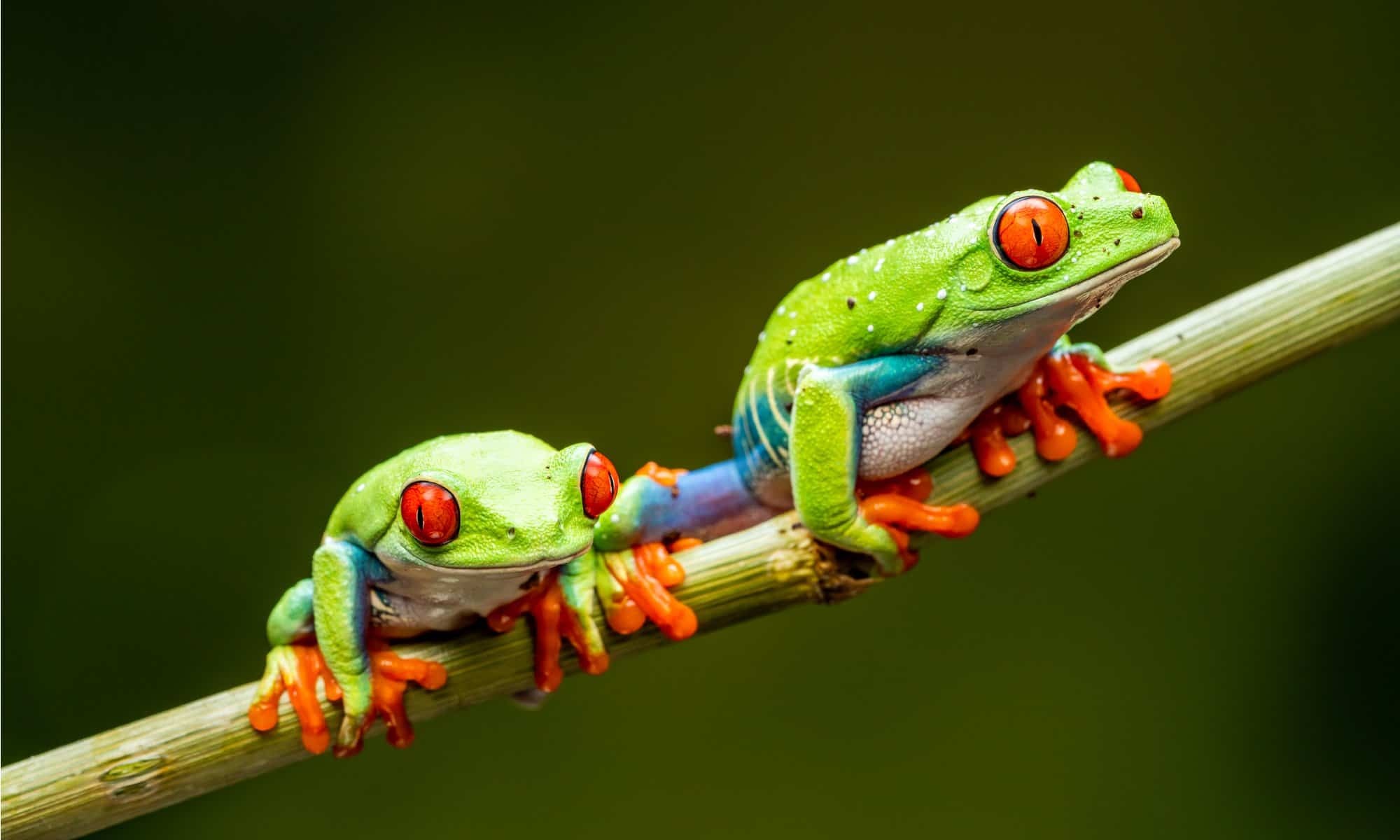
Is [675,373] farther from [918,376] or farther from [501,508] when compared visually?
[501,508]

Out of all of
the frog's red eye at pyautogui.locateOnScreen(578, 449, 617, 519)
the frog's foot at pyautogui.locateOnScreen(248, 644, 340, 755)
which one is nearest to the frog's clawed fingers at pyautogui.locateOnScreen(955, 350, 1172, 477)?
the frog's red eye at pyautogui.locateOnScreen(578, 449, 617, 519)

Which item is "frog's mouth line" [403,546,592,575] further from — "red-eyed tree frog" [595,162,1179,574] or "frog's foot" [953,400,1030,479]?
"frog's foot" [953,400,1030,479]

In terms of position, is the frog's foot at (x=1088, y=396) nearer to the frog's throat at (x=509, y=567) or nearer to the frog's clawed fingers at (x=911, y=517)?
the frog's clawed fingers at (x=911, y=517)

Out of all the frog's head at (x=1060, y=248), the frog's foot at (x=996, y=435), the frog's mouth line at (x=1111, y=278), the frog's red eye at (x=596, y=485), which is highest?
the frog's head at (x=1060, y=248)

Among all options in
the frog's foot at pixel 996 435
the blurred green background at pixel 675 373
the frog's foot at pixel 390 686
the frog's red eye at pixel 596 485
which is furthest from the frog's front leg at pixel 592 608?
the blurred green background at pixel 675 373

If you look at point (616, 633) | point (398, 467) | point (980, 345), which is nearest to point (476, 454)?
point (398, 467)

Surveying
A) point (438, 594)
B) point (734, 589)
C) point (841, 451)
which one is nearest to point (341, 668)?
point (438, 594)
